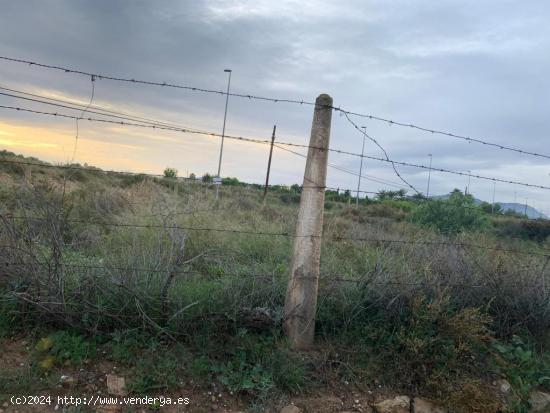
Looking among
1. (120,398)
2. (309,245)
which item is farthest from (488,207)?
(120,398)

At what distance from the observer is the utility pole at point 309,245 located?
417 cm

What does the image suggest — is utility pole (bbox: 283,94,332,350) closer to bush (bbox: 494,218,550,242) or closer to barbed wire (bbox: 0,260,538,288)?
barbed wire (bbox: 0,260,538,288)

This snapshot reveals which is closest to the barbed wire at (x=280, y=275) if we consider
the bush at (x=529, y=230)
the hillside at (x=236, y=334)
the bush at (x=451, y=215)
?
the hillside at (x=236, y=334)

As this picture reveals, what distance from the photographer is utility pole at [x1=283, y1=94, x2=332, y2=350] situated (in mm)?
4172

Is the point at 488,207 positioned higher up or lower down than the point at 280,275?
higher up

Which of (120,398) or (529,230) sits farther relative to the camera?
(529,230)

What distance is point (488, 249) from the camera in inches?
231

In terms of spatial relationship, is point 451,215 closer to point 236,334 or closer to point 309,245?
point 309,245

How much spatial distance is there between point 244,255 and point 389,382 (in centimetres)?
332

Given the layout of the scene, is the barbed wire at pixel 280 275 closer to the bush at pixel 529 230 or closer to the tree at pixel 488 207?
the tree at pixel 488 207

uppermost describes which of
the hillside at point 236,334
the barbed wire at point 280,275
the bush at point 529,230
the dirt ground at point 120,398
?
the bush at point 529,230

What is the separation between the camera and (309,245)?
13.7 feet

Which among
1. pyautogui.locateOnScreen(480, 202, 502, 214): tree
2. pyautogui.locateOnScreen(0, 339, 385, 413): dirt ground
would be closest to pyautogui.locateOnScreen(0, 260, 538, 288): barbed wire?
pyautogui.locateOnScreen(0, 339, 385, 413): dirt ground

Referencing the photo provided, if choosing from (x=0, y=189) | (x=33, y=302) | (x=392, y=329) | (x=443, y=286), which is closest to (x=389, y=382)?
(x=392, y=329)
